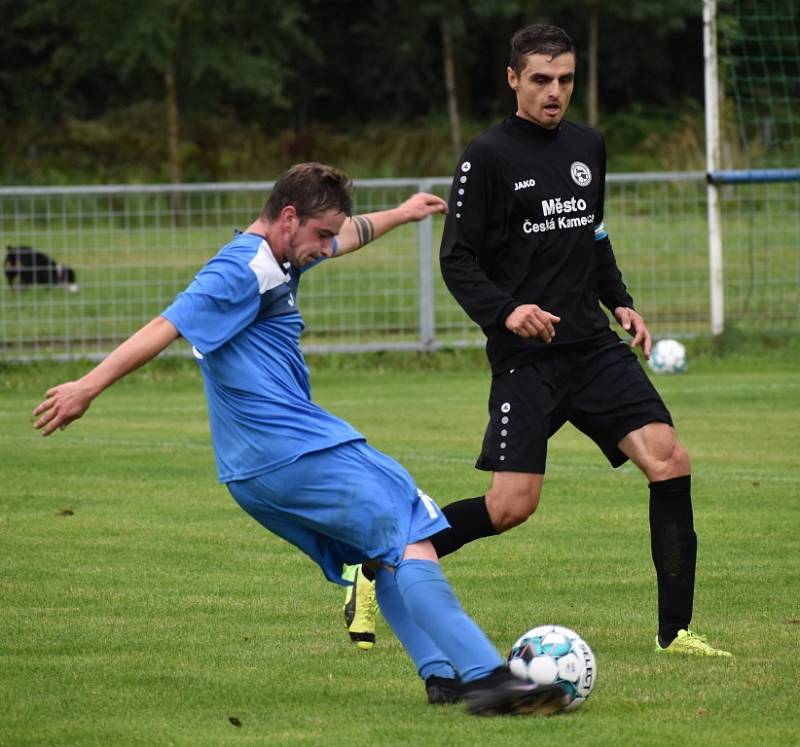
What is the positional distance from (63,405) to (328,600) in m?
2.57

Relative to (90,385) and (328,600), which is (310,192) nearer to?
(90,385)

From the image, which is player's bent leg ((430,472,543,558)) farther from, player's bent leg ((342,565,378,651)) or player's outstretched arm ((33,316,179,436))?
player's outstretched arm ((33,316,179,436))

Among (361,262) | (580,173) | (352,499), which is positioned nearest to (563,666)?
(352,499)

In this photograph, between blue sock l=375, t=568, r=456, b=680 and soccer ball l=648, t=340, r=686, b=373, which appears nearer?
blue sock l=375, t=568, r=456, b=680

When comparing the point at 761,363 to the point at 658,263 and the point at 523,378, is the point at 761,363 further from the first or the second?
the point at 523,378

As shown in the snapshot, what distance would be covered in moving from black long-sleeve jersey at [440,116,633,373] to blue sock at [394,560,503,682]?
54.8 inches

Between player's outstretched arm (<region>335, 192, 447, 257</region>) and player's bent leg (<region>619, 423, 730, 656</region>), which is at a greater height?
player's outstretched arm (<region>335, 192, 447, 257</region>)

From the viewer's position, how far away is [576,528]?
28.2 ft

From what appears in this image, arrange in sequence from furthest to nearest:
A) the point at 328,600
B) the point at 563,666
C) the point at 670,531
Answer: the point at 328,600 < the point at 670,531 < the point at 563,666

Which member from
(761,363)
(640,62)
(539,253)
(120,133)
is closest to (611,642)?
(539,253)

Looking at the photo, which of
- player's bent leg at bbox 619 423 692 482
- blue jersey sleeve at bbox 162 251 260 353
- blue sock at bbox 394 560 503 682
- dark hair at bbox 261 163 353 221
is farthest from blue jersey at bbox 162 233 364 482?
player's bent leg at bbox 619 423 692 482

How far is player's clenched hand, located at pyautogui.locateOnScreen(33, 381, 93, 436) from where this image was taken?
4723mm

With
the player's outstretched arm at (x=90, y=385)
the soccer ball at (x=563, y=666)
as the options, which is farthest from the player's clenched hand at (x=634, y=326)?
the player's outstretched arm at (x=90, y=385)

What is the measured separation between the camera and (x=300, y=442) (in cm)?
507
